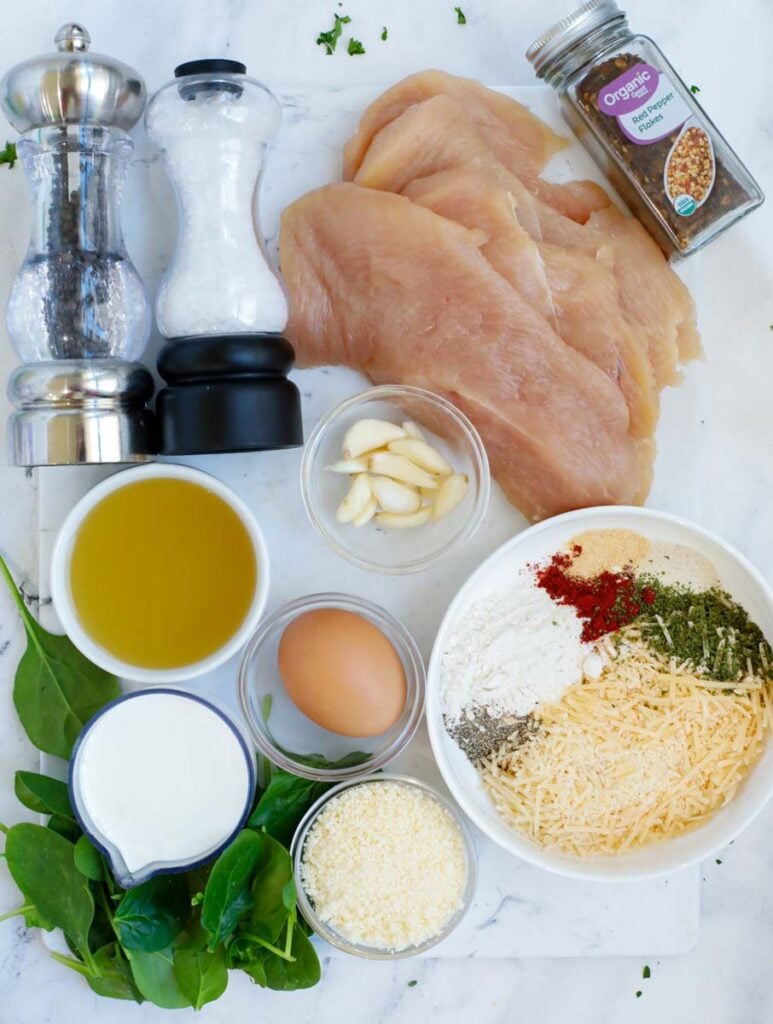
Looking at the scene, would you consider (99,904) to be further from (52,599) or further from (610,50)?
(610,50)

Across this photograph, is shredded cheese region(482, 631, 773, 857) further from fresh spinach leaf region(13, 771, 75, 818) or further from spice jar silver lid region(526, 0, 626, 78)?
spice jar silver lid region(526, 0, 626, 78)

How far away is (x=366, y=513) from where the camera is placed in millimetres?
1263

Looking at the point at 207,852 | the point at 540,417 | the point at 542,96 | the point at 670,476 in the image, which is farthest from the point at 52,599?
the point at 542,96

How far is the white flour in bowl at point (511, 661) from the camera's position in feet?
4.13

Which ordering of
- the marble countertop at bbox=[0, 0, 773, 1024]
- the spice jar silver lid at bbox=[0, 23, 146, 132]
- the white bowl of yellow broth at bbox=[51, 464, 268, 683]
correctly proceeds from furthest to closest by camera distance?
the marble countertop at bbox=[0, 0, 773, 1024]
the white bowl of yellow broth at bbox=[51, 464, 268, 683]
the spice jar silver lid at bbox=[0, 23, 146, 132]

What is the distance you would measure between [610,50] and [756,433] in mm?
577

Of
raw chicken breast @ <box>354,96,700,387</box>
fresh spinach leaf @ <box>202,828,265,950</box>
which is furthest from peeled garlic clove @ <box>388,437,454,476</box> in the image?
fresh spinach leaf @ <box>202,828,265,950</box>

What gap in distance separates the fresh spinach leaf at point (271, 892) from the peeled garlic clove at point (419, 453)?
54cm

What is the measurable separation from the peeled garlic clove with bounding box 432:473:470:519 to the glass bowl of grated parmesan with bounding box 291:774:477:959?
14.5 inches

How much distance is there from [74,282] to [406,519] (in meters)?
0.53

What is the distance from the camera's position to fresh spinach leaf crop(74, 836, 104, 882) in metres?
1.21

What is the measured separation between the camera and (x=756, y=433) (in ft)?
4.49

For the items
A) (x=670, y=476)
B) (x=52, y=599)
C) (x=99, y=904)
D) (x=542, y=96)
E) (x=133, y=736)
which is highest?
(x=542, y=96)

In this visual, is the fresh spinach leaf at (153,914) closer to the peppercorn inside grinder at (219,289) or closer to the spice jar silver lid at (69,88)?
the peppercorn inside grinder at (219,289)
